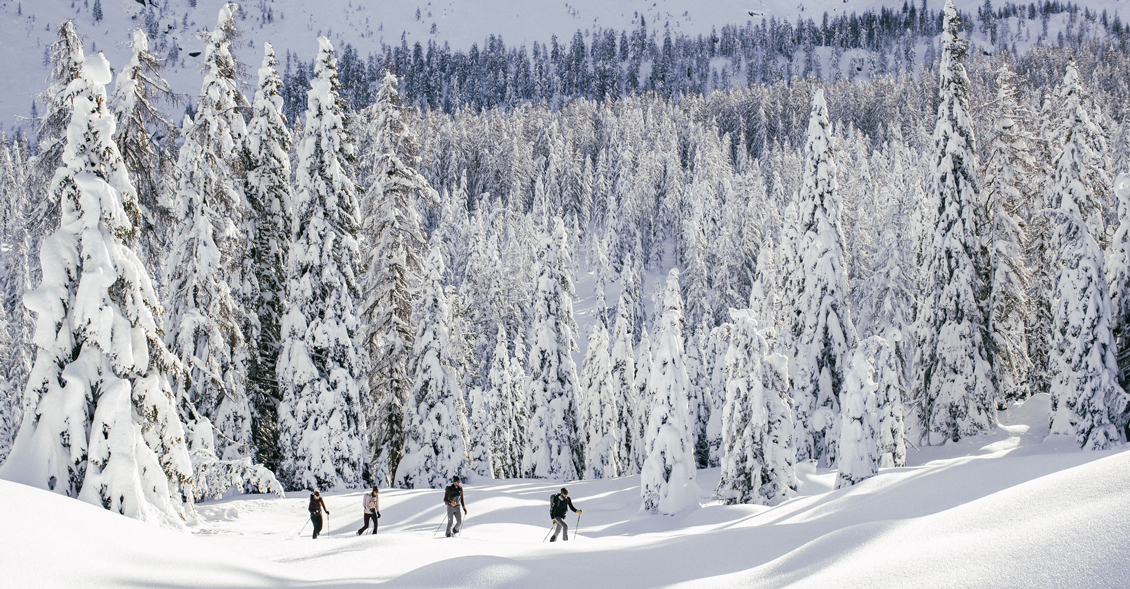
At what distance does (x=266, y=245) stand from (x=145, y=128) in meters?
8.09

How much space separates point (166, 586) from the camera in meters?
7.47

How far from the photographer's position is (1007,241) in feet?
89.4

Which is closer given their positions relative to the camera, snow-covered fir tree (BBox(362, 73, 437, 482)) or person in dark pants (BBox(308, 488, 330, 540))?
person in dark pants (BBox(308, 488, 330, 540))

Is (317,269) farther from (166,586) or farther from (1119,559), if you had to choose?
(1119,559)

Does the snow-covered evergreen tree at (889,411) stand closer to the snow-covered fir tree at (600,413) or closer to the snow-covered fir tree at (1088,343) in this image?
the snow-covered fir tree at (1088,343)

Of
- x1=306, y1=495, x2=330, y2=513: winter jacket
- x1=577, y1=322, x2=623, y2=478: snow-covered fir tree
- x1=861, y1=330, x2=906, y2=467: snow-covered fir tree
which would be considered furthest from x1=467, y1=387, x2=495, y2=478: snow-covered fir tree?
x1=306, y1=495, x2=330, y2=513: winter jacket

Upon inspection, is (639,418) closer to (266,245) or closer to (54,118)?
(266,245)

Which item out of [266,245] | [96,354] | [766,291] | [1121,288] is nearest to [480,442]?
[766,291]

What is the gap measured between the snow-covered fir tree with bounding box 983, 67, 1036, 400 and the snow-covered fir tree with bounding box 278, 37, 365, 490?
2435 centimetres

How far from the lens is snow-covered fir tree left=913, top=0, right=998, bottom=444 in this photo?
25.6 metres

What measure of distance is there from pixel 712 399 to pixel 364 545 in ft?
84.0

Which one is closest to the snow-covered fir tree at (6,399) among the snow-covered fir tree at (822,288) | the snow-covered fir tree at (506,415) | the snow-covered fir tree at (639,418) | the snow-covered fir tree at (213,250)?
the snow-covered fir tree at (506,415)

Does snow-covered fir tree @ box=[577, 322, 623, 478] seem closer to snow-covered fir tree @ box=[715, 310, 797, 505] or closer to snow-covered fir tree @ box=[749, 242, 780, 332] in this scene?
snow-covered fir tree @ box=[749, 242, 780, 332]

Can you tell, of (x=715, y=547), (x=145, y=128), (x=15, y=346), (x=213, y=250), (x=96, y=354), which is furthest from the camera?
(x=15, y=346)
